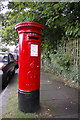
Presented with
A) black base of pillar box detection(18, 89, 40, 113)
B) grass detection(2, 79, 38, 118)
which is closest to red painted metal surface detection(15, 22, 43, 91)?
black base of pillar box detection(18, 89, 40, 113)

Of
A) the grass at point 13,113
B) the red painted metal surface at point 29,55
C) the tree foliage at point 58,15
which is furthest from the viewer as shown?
the tree foliage at point 58,15

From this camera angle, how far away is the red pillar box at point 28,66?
2398 mm

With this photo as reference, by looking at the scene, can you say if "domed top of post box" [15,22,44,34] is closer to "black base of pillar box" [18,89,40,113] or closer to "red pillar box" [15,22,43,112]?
"red pillar box" [15,22,43,112]

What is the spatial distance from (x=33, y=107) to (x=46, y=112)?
33 centimetres

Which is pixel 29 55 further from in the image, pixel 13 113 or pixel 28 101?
pixel 13 113

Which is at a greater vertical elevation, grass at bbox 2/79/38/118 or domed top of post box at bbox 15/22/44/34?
domed top of post box at bbox 15/22/44/34

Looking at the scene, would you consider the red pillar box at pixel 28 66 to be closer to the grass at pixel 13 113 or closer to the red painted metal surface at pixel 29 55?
the red painted metal surface at pixel 29 55

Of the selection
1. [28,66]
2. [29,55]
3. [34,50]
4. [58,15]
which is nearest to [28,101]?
[28,66]

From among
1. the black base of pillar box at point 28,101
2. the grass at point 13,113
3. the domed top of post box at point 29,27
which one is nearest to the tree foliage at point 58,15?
the domed top of post box at point 29,27

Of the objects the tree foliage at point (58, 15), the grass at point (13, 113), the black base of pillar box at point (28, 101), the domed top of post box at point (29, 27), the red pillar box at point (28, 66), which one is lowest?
the grass at point (13, 113)

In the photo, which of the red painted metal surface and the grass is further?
the red painted metal surface

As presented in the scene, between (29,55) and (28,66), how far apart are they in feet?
0.85

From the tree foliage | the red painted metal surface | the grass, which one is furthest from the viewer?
the tree foliage

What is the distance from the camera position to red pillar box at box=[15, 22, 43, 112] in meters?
2.40
